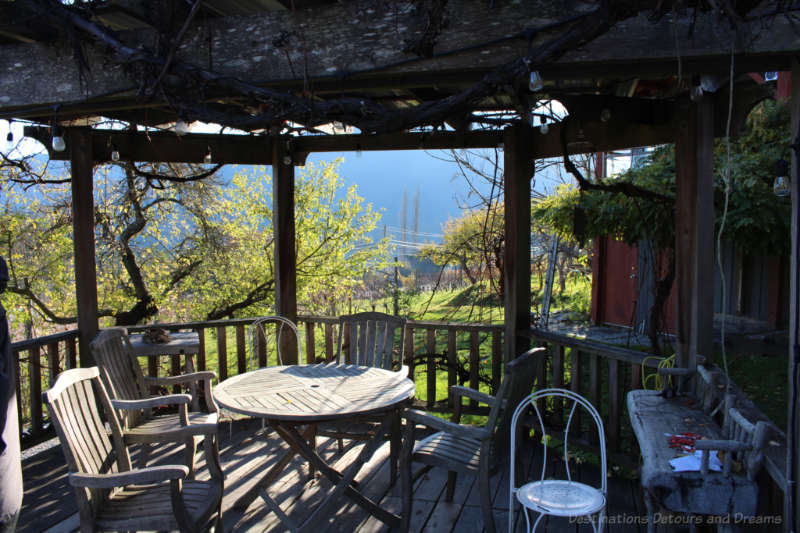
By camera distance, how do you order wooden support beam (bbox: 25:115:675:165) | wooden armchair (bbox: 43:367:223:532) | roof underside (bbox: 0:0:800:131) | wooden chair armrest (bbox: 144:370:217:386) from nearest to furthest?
wooden armchair (bbox: 43:367:223:532)
roof underside (bbox: 0:0:800:131)
wooden chair armrest (bbox: 144:370:217:386)
wooden support beam (bbox: 25:115:675:165)

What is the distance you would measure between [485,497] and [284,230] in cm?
277

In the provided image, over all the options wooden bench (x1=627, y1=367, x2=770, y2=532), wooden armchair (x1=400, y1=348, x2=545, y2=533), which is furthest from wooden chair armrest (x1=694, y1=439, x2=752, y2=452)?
wooden armchair (x1=400, y1=348, x2=545, y2=533)

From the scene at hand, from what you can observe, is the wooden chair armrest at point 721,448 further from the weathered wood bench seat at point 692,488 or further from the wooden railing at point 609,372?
the wooden railing at point 609,372

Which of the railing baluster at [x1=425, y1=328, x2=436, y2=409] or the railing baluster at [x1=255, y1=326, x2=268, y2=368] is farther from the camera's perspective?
the railing baluster at [x1=255, y1=326, x2=268, y2=368]

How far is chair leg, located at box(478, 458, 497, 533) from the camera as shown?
2.42 meters

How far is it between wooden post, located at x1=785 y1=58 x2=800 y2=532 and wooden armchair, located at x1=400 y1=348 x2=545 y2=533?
1.02 m

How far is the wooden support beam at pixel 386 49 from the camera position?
7.04ft

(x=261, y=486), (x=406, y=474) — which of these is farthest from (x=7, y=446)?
(x=406, y=474)

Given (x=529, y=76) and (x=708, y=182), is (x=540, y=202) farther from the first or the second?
(x=529, y=76)

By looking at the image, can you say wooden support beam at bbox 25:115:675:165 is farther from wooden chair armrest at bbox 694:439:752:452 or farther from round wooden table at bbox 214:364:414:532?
wooden chair armrest at bbox 694:439:752:452

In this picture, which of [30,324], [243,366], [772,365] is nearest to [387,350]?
[243,366]

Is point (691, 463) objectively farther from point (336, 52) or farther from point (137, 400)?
point (137, 400)

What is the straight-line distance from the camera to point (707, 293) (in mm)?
2830

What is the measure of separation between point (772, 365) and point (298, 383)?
22.1 ft
